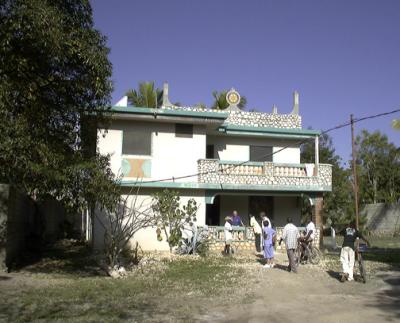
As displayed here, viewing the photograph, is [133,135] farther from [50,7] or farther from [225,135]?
[50,7]

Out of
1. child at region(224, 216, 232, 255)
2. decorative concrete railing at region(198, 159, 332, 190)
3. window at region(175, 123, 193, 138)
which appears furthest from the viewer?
window at region(175, 123, 193, 138)

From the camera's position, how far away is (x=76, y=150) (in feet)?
45.0

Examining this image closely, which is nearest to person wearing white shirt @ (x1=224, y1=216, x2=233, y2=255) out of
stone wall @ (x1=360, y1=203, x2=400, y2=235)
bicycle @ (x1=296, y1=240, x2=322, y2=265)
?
bicycle @ (x1=296, y1=240, x2=322, y2=265)

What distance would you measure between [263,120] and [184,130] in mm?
4433

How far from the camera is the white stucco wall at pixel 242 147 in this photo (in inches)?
934

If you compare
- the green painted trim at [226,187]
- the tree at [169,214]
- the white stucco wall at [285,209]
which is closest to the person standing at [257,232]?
the green painted trim at [226,187]

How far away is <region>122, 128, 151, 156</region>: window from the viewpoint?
21.0 meters

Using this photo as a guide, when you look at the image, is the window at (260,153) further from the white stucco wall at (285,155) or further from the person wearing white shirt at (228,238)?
the person wearing white shirt at (228,238)

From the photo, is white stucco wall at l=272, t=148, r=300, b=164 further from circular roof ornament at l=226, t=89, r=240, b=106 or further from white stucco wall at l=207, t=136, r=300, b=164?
circular roof ornament at l=226, t=89, r=240, b=106

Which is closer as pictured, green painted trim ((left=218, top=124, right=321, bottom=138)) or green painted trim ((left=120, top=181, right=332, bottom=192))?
green painted trim ((left=120, top=181, right=332, bottom=192))

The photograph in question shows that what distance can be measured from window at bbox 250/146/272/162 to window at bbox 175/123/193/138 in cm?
375

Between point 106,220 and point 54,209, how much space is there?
6.48m

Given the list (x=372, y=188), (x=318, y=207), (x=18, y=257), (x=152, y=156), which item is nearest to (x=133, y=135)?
(x=152, y=156)

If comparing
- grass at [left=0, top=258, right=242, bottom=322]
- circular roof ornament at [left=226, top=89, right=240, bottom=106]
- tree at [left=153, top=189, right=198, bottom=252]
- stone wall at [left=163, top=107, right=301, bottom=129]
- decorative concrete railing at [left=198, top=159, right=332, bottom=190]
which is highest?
circular roof ornament at [left=226, top=89, right=240, bottom=106]
